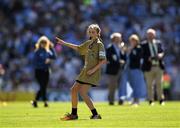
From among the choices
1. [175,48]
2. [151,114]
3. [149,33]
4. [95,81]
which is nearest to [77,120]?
[95,81]

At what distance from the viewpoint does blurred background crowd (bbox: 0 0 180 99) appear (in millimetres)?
39469

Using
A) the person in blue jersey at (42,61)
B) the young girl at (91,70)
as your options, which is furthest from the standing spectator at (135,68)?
the young girl at (91,70)

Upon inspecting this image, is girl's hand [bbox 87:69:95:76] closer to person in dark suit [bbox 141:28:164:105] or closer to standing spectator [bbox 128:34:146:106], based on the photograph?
person in dark suit [bbox 141:28:164:105]

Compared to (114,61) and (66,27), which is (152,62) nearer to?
(114,61)

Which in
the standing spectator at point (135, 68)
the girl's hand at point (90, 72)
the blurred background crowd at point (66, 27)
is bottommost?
the girl's hand at point (90, 72)

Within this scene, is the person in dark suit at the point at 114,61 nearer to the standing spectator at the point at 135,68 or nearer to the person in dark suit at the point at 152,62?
Answer: the standing spectator at the point at 135,68

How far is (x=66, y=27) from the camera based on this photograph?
42.1 meters

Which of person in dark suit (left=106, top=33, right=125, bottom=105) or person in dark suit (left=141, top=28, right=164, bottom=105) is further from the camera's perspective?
person in dark suit (left=106, top=33, right=125, bottom=105)

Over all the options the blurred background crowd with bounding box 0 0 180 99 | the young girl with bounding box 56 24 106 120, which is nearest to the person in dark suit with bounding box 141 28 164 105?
the young girl with bounding box 56 24 106 120

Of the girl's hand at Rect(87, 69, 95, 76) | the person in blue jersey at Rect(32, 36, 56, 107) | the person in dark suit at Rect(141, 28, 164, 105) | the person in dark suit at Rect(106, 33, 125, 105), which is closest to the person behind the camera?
the girl's hand at Rect(87, 69, 95, 76)

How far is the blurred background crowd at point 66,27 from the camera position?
39.5m

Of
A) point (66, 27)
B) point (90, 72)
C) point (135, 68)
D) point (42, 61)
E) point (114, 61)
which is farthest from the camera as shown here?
point (66, 27)

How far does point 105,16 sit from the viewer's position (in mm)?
42469

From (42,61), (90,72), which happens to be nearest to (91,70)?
(90,72)
